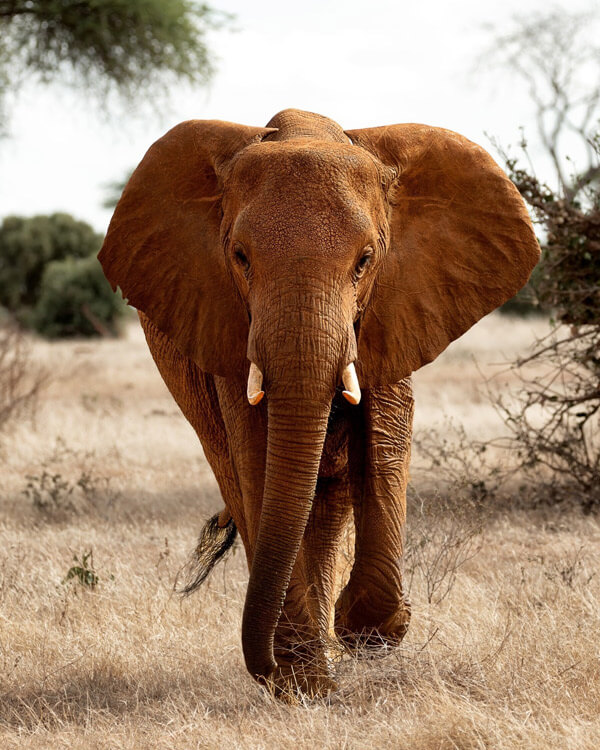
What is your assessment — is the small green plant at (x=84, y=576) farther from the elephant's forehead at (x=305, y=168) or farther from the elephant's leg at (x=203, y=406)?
the elephant's forehead at (x=305, y=168)

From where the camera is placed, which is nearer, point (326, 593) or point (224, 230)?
point (224, 230)

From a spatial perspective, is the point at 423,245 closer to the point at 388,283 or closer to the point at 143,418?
the point at 388,283

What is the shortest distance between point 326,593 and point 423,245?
1.59m

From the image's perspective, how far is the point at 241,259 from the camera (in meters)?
4.04

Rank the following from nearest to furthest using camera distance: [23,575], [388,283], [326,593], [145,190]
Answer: [388,283] < [145,190] < [326,593] < [23,575]

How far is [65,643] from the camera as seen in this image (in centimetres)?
516

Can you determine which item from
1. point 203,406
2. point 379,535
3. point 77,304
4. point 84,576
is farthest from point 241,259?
point 77,304

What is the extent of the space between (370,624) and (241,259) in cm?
148

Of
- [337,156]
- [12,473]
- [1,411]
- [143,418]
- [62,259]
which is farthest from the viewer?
[62,259]

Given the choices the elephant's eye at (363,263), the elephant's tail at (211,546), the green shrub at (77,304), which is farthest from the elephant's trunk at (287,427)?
the green shrub at (77,304)

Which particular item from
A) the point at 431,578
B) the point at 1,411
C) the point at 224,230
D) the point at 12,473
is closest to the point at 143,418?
the point at 1,411

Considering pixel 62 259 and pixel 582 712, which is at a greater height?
pixel 582 712

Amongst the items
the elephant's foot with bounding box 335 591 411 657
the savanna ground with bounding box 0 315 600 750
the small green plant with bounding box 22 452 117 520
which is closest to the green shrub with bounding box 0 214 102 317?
the small green plant with bounding box 22 452 117 520

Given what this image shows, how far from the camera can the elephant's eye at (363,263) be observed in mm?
3947
